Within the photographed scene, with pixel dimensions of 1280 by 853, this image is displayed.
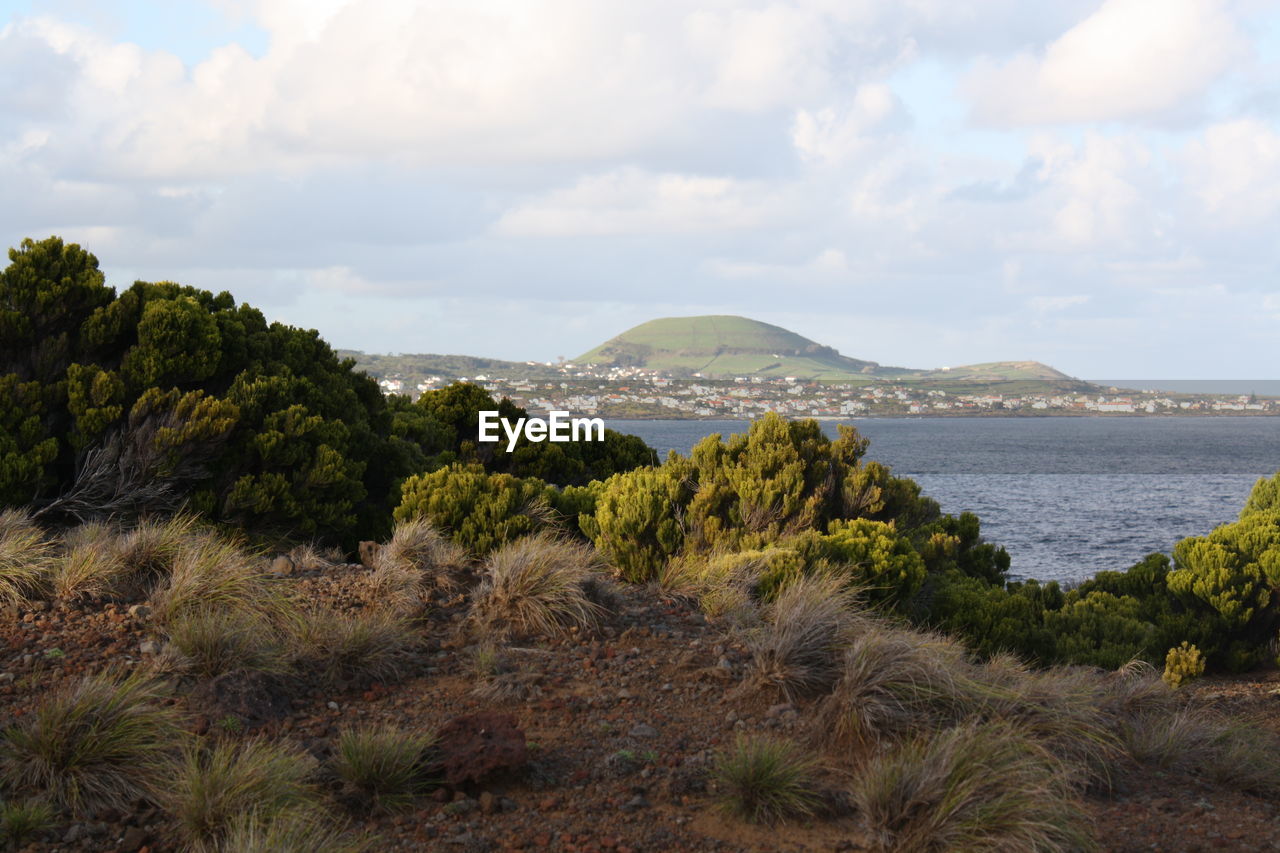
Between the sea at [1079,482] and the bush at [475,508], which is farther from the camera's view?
the sea at [1079,482]

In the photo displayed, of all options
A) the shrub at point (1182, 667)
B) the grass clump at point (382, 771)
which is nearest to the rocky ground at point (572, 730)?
the grass clump at point (382, 771)

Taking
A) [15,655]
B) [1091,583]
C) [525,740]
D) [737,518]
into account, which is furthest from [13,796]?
[1091,583]

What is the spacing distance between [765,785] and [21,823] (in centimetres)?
353

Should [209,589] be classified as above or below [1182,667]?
above

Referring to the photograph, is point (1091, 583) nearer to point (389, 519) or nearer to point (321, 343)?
point (389, 519)

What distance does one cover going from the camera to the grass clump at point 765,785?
5207 mm

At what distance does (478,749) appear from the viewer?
5.36 m

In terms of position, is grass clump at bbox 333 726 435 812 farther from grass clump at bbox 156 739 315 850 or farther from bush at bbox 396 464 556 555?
bush at bbox 396 464 556 555

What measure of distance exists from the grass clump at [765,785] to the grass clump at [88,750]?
292cm

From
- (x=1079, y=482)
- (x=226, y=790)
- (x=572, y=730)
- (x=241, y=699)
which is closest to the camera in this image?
(x=226, y=790)

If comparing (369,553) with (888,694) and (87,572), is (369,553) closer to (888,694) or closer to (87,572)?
(87,572)

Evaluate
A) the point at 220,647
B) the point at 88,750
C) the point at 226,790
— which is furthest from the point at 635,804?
the point at 220,647

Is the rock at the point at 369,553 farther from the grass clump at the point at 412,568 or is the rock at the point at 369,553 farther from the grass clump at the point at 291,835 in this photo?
the grass clump at the point at 291,835

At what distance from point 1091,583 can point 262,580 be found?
541 inches
